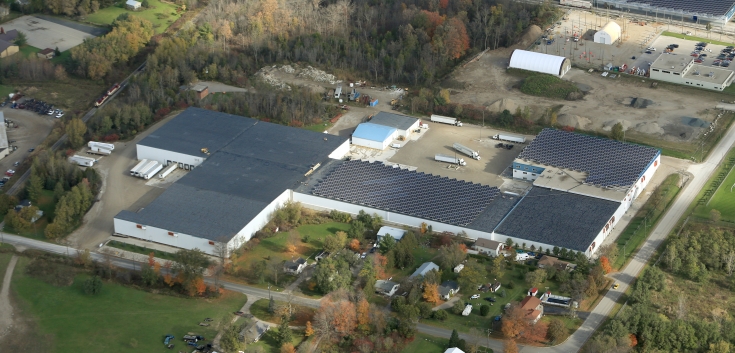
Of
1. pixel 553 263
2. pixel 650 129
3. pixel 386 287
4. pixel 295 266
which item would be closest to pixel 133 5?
pixel 295 266

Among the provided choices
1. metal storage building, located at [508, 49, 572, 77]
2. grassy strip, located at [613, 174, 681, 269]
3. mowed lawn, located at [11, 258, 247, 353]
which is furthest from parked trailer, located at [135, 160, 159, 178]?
metal storage building, located at [508, 49, 572, 77]

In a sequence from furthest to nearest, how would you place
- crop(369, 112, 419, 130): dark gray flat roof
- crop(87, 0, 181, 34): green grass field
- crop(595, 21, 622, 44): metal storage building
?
crop(87, 0, 181, 34): green grass field → crop(595, 21, 622, 44): metal storage building → crop(369, 112, 419, 130): dark gray flat roof

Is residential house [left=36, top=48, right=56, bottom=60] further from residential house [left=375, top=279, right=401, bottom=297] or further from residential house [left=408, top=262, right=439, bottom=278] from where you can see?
residential house [left=408, top=262, right=439, bottom=278]

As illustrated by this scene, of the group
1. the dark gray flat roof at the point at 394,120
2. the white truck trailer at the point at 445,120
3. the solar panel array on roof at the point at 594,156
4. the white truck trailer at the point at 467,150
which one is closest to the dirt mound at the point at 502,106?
the white truck trailer at the point at 445,120

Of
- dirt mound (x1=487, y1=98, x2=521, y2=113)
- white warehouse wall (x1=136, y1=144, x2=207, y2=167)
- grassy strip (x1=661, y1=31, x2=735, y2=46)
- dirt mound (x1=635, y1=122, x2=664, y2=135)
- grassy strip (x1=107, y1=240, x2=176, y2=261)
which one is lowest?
grassy strip (x1=107, y1=240, x2=176, y2=261)

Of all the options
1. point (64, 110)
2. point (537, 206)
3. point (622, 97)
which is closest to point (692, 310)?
point (537, 206)

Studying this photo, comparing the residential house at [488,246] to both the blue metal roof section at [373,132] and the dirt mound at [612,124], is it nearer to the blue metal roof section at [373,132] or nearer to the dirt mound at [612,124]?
the blue metal roof section at [373,132]

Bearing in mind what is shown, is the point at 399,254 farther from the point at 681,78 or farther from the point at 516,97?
the point at 681,78
